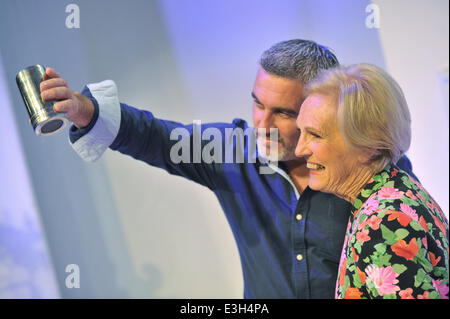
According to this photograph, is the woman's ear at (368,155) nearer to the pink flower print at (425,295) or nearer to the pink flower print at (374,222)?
the pink flower print at (374,222)

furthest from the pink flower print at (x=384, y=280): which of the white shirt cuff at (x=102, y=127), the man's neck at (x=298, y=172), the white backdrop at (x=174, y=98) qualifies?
the white backdrop at (x=174, y=98)

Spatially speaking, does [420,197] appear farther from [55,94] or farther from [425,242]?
[55,94]

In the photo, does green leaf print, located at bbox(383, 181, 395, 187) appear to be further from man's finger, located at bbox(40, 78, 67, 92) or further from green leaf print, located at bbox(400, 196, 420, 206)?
man's finger, located at bbox(40, 78, 67, 92)

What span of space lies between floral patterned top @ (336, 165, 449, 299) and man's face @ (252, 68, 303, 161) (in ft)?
0.97

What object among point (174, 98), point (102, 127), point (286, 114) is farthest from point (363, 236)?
point (174, 98)

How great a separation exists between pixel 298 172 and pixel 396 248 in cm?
45

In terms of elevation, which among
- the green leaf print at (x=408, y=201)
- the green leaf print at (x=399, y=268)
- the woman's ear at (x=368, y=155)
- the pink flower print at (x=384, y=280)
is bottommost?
the pink flower print at (x=384, y=280)

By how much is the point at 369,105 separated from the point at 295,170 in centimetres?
37

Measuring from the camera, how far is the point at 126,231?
5.90 feet

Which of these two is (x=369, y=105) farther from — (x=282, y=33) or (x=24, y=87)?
(x=282, y=33)

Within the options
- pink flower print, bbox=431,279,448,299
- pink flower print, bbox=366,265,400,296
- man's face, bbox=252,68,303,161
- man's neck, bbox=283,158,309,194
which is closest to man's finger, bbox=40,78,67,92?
man's face, bbox=252,68,303,161

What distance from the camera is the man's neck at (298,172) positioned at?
1.19 metres

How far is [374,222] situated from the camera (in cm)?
82
